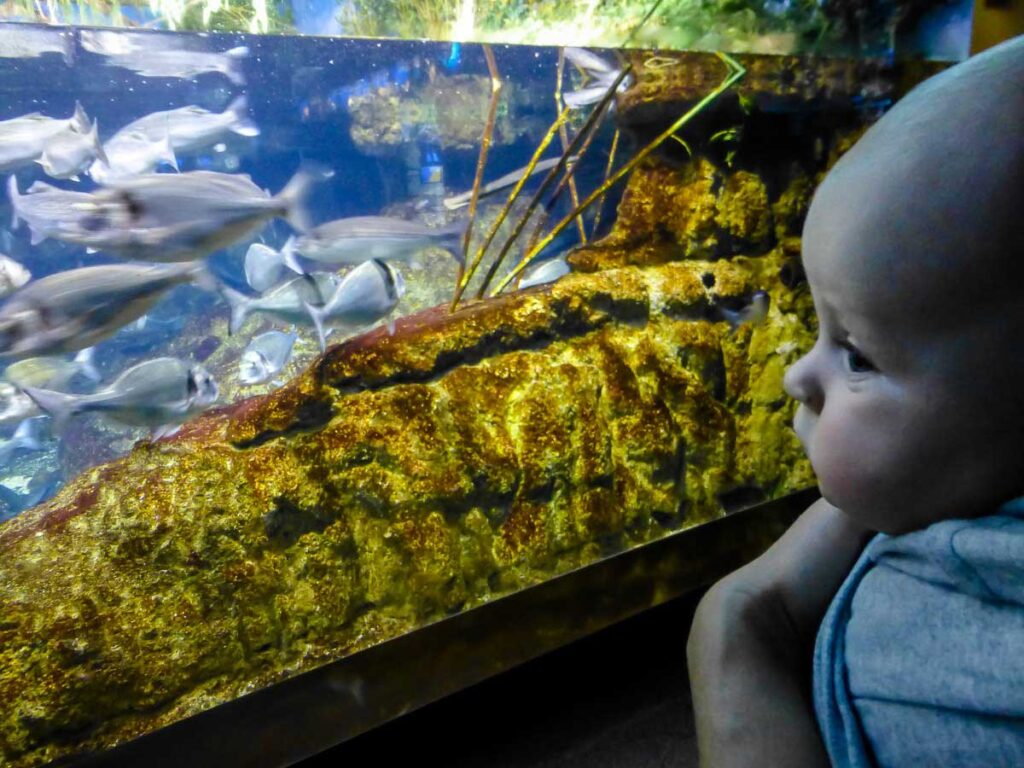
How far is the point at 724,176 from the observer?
339 cm

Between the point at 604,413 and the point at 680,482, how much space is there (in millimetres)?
437

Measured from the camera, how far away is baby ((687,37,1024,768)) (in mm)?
513

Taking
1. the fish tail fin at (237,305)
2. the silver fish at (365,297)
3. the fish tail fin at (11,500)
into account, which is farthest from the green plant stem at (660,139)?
the fish tail fin at (11,500)

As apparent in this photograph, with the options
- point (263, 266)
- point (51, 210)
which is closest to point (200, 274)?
point (51, 210)

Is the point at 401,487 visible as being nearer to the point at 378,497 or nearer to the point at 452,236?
the point at 378,497

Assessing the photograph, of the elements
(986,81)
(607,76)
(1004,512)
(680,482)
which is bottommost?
(680,482)

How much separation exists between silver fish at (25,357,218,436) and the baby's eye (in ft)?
6.74

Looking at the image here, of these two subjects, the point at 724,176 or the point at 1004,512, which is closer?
the point at 1004,512

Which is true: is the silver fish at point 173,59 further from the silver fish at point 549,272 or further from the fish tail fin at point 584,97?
the silver fish at point 549,272

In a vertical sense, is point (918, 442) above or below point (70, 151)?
below

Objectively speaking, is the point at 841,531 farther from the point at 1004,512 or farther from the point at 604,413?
the point at 604,413

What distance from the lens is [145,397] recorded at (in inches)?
82.0

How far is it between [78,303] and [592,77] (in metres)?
3.04

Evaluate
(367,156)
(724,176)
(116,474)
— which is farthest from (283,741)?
(367,156)
